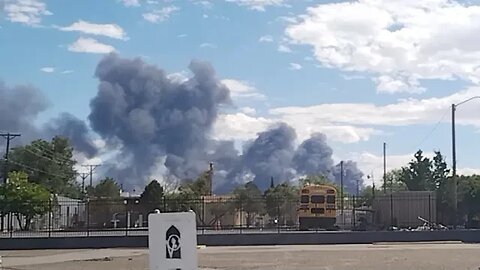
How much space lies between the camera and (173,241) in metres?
10.2

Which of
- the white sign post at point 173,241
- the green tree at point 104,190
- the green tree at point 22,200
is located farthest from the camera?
the green tree at point 104,190

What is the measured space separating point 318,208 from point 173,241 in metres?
61.7

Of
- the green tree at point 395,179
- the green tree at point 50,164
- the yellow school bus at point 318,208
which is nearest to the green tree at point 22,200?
the yellow school bus at point 318,208

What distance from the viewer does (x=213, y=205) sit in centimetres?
7212

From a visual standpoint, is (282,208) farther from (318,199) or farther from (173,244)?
(173,244)

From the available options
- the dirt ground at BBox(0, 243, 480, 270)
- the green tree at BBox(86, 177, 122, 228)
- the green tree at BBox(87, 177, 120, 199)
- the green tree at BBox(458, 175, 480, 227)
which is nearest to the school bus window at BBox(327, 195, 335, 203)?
the green tree at BBox(458, 175, 480, 227)

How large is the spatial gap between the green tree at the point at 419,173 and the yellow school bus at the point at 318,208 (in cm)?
6193

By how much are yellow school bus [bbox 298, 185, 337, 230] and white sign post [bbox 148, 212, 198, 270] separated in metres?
60.2

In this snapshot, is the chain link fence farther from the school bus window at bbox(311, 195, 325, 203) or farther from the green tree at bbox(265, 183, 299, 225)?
the school bus window at bbox(311, 195, 325, 203)

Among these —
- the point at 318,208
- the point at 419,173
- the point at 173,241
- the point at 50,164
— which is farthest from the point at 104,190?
the point at 173,241

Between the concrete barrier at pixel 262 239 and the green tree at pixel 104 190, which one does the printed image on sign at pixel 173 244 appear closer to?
the concrete barrier at pixel 262 239

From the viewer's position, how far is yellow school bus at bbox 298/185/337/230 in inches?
2783

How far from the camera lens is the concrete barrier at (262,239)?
55.5 meters

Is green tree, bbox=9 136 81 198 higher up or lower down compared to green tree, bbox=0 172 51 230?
higher up
